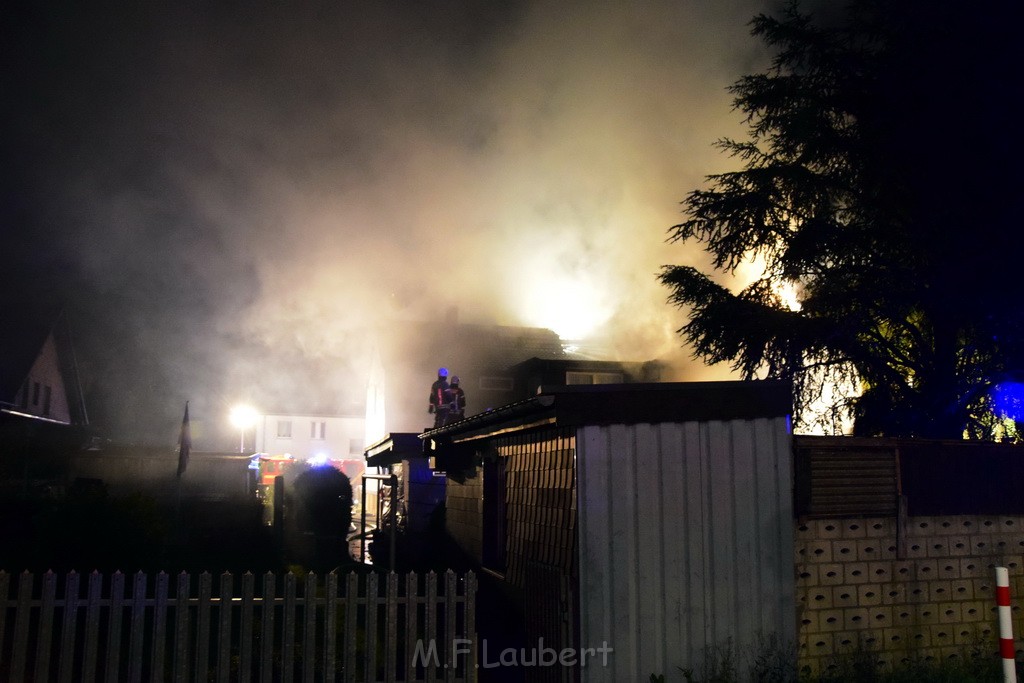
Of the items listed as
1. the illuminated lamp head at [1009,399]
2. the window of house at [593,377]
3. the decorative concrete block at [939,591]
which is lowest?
the decorative concrete block at [939,591]

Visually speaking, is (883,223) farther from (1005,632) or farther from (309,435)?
(309,435)

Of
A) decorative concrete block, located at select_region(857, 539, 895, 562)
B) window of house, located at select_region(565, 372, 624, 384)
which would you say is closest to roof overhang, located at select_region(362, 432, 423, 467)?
decorative concrete block, located at select_region(857, 539, 895, 562)

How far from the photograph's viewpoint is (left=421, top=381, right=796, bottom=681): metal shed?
21.1ft

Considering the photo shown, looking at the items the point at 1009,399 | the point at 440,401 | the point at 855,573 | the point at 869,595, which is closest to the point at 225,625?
the point at 855,573

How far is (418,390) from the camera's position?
33156 millimetres

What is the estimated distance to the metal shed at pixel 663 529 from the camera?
6.43 metres

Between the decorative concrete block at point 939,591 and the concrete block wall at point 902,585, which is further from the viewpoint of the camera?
the decorative concrete block at point 939,591

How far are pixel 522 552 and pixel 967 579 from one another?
15.3ft

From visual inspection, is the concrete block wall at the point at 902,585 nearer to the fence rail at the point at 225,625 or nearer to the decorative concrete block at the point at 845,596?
the decorative concrete block at the point at 845,596

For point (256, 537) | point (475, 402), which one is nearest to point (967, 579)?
point (256, 537)

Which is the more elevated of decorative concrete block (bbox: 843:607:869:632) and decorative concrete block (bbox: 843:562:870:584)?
decorative concrete block (bbox: 843:562:870:584)

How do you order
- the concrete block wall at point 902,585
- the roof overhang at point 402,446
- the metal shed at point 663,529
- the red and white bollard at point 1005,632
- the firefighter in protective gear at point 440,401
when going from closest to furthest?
the red and white bollard at point 1005,632, the metal shed at point 663,529, the concrete block wall at point 902,585, the roof overhang at point 402,446, the firefighter in protective gear at point 440,401

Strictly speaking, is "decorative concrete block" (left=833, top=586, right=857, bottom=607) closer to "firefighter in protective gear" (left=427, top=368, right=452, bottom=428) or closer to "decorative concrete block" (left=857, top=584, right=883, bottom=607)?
"decorative concrete block" (left=857, top=584, right=883, bottom=607)

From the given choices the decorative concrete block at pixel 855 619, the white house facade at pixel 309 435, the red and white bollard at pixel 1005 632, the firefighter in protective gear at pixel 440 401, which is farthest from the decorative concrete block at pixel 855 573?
the white house facade at pixel 309 435
